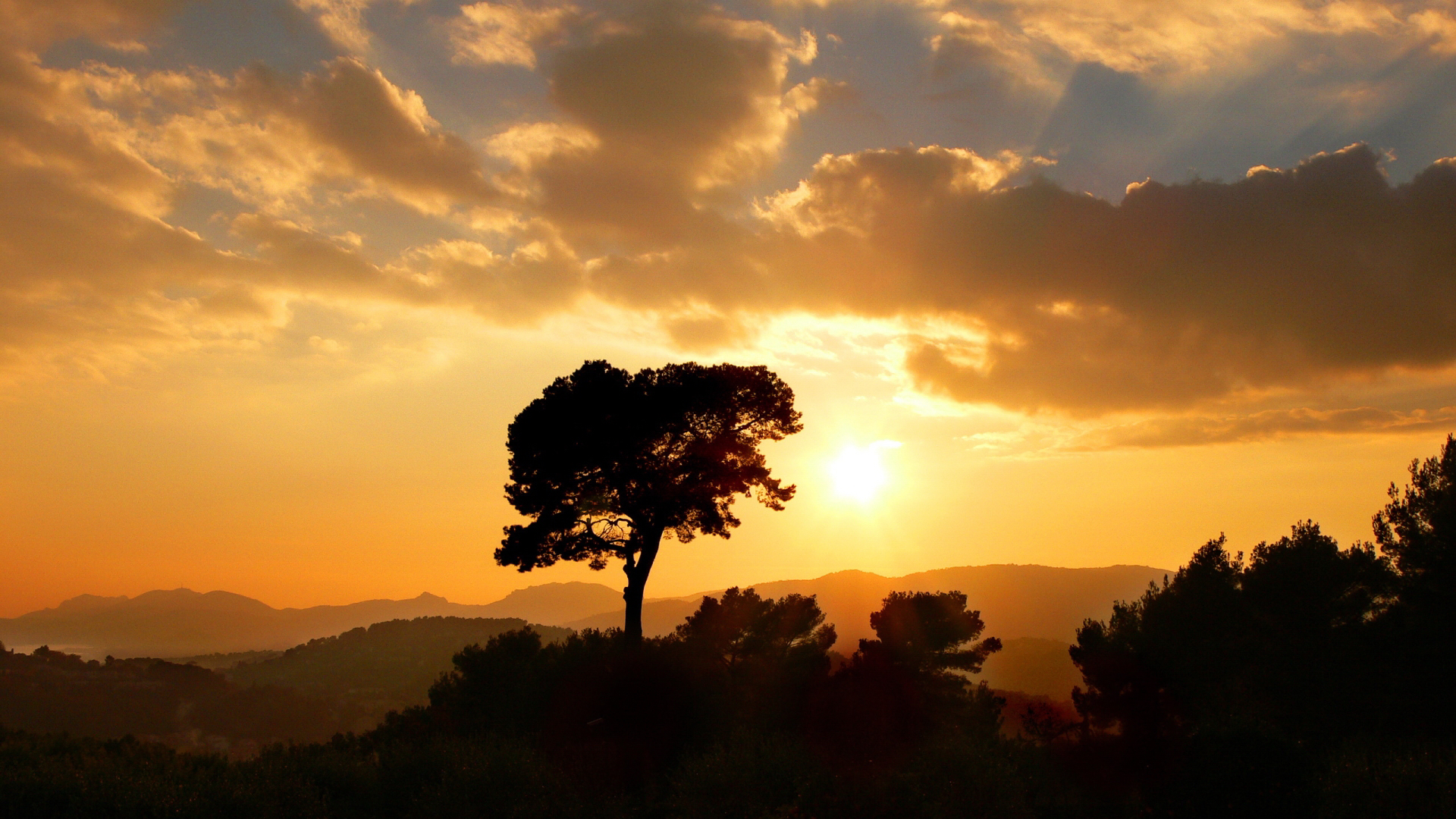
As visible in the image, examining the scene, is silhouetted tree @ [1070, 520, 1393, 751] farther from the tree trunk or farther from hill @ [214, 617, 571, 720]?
hill @ [214, 617, 571, 720]

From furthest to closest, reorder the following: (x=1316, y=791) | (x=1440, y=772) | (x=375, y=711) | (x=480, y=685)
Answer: (x=375, y=711)
(x=480, y=685)
(x=1316, y=791)
(x=1440, y=772)

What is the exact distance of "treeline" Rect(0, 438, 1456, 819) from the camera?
917 inches

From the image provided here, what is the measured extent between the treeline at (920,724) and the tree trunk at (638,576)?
1265 millimetres

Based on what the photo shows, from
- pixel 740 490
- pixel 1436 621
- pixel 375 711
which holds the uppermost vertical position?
pixel 740 490

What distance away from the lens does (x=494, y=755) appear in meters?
26.7

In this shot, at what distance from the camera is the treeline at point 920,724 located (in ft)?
76.4

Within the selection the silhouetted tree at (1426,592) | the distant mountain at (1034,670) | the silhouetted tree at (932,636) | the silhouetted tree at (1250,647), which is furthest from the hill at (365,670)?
the silhouetted tree at (1426,592)

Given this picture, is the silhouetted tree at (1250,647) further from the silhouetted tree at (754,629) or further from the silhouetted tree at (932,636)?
the silhouetted tree at (754,629)

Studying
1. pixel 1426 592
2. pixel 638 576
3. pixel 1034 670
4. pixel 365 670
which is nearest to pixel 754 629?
pixel 638 576

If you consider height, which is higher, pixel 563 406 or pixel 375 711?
pixel 563 406

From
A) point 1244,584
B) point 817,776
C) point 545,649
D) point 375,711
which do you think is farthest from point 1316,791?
point 375,711

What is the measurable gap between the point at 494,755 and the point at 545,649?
643 inches

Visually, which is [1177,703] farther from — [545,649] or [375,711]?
[375,711]

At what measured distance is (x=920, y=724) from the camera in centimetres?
3669
